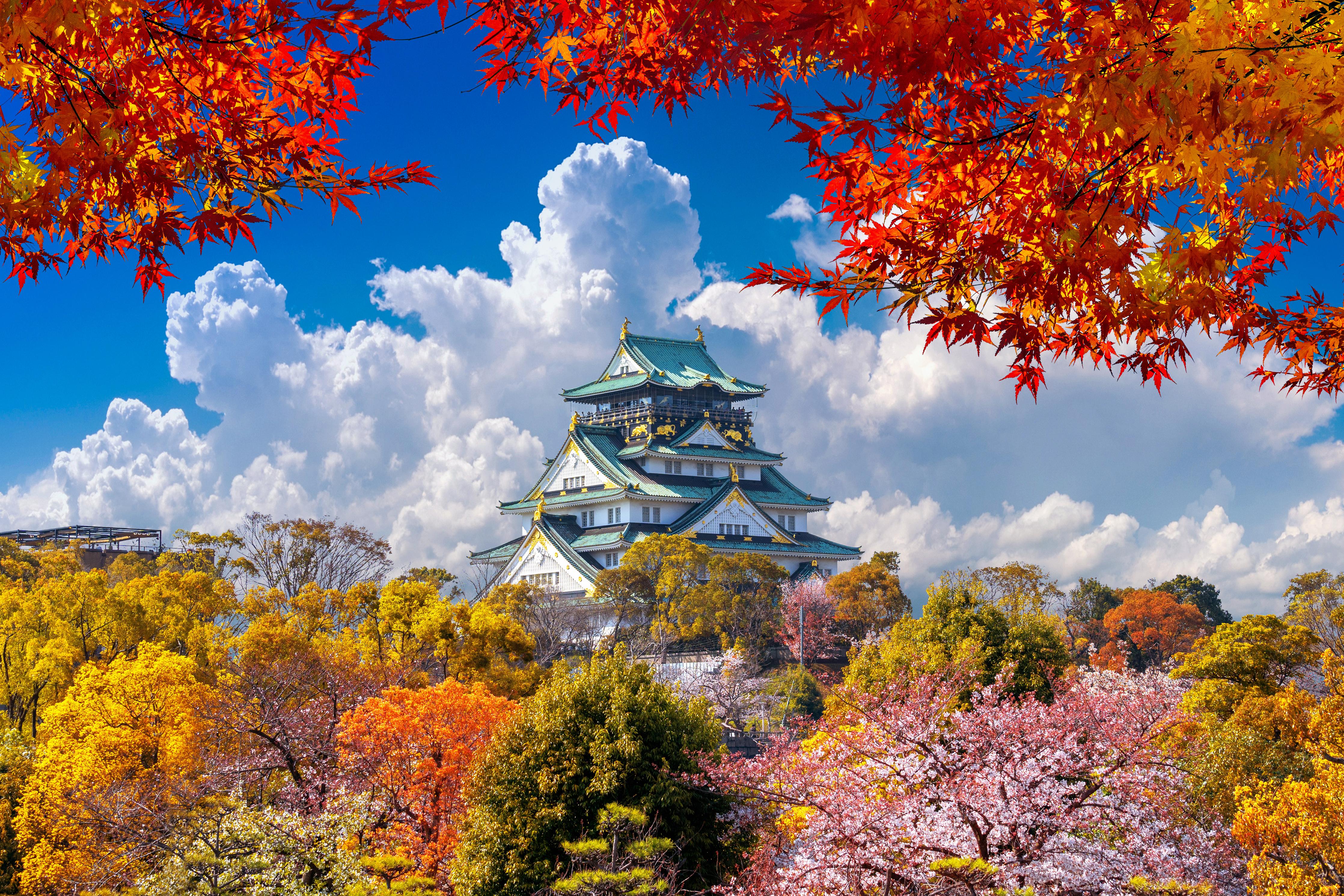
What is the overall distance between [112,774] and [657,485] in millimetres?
32665

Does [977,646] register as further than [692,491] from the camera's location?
No

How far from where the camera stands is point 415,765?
1467 cm

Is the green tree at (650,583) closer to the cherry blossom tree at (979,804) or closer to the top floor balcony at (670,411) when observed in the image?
the top floor balcony at (670,411)

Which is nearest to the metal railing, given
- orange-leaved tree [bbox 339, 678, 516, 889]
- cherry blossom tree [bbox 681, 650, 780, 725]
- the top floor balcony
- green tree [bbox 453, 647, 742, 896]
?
the top floor balcony

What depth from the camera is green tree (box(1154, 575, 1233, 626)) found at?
47438 millimetres

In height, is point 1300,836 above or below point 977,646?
below

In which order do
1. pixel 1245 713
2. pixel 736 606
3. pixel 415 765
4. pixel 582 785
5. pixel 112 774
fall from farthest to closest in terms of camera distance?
→ pixel 736 606 → pixel 112 774 → pixel 1245 713 → pixel 415 765 → pixel 582 785

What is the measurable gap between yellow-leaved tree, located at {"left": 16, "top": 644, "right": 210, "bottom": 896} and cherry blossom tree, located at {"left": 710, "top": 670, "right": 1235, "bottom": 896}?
8950mm

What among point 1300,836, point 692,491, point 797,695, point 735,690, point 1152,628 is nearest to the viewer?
point 1300,836

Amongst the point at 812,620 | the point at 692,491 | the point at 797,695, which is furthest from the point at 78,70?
the point at 692,491

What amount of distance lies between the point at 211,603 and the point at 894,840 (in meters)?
22.4

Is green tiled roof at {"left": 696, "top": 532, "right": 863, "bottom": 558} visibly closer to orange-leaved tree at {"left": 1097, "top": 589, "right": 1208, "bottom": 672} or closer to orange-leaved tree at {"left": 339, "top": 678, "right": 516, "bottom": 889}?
orange-leaved tree at {"left": 1097, "top": 589, "right": 1208, "bottom": 672}

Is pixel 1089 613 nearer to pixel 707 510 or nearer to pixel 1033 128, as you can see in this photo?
pixel 707 510

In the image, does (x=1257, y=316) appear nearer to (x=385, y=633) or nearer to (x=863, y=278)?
(x=863, y=278)
